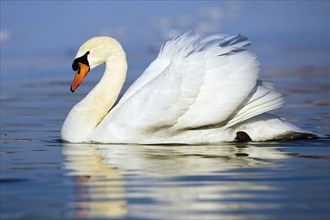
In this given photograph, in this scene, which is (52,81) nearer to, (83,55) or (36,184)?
(83,55)

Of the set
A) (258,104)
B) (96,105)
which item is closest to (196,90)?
(258,104)

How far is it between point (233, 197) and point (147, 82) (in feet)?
16.6

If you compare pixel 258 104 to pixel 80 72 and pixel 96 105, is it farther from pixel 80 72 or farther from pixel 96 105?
pixel 80 72

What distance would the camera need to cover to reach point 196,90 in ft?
39.5

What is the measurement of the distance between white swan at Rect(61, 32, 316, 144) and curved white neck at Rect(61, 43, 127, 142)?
0.03m

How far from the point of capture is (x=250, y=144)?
484 inches

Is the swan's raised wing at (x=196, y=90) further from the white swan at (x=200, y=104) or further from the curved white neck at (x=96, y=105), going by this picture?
the curved white neck at (x=96, y=105)

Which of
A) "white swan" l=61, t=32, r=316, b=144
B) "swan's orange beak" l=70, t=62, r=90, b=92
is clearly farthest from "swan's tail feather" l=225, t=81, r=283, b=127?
"swan's orange beak" l=70, t=62, r=90, b=92

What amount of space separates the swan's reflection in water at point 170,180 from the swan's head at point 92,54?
1463 mm

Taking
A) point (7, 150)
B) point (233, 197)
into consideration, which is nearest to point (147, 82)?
point (7, 150)

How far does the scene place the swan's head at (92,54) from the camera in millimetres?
13445

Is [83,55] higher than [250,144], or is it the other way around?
[83,55]

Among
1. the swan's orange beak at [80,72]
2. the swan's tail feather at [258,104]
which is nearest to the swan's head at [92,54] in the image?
the swan's orange beak at [80,72]

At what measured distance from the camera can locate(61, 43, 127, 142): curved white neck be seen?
12.9m
